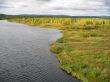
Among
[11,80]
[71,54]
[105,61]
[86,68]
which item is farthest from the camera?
Answer: [71,54]

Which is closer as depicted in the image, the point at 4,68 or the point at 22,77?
the point at 22,77

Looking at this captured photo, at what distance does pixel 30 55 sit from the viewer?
57.9 metres

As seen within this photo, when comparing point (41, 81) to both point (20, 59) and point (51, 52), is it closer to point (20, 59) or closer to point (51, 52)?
point (20, 59)

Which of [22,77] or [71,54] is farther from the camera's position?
[71,54]

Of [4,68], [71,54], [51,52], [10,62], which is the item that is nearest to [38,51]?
[51,52]

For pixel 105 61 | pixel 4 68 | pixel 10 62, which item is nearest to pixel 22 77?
pixel 4 68

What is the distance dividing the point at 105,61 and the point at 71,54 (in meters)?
11.1

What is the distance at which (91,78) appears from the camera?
4041 cm

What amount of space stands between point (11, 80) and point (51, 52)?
24847mm

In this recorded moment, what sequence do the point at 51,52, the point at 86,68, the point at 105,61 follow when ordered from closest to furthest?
the point at 86,68 → the point at 105,61 → the point at 51,52

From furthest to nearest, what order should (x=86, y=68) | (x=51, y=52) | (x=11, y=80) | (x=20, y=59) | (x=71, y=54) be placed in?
(x=51, y=52) → (x=71, y=54) → (x=20, y=59) → (x=86, y=68) → (x=11, y=80)

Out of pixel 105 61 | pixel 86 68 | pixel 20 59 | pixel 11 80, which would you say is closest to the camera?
pixel 11 80

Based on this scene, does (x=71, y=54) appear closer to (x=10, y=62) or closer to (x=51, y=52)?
(x=51, y=52)

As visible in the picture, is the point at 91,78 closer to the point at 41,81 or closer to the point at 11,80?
the point at 41,81
